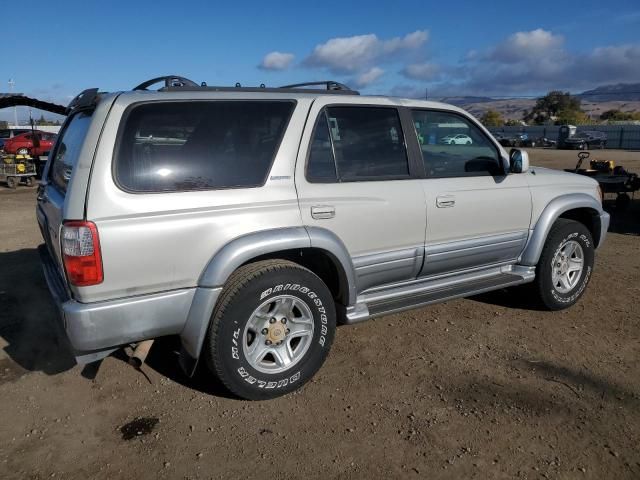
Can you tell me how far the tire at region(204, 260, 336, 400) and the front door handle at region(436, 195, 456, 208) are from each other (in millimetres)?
1111

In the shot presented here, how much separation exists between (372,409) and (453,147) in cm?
216

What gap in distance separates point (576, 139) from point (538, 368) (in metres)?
39.3

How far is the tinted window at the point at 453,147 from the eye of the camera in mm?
3895

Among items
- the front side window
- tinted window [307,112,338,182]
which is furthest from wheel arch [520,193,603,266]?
tinted window [307,112,338,182]

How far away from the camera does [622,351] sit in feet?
12.6

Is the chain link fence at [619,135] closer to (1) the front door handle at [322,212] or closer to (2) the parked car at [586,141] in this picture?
(2) the parked car at [586,141]

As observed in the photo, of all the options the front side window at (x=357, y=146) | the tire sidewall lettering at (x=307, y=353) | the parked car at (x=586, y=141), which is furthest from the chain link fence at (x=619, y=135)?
the tire sidewall lettering at (x=307, y=353)

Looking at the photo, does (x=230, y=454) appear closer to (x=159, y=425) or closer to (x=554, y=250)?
(x=159, y=425)

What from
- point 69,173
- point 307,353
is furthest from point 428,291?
point 69,173

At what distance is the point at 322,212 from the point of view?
326 cm

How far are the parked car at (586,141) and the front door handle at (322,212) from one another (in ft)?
129

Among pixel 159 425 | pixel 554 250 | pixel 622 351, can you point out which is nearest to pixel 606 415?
pixel 622 351

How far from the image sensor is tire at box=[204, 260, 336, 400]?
2990 mm

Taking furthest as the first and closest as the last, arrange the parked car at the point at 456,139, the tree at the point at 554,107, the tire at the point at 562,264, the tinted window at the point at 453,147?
the tree at the point at 554,107, the tire at the point at 562,264, the parked car at the point at 456,139, the tinted window at the point at 453,147
